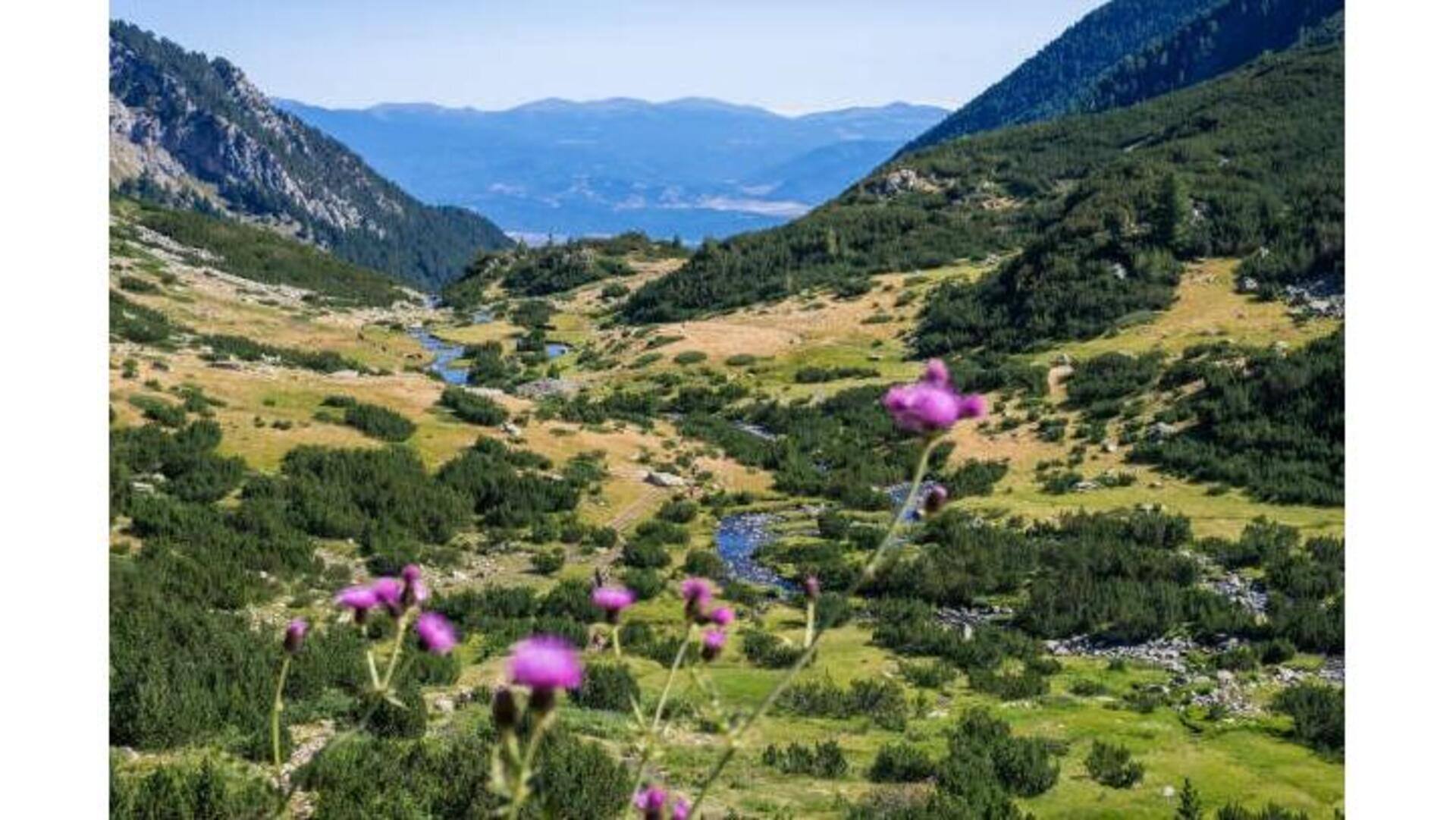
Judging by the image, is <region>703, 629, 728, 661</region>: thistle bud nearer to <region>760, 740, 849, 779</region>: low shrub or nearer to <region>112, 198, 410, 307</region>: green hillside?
<region>760, 740, 849, 779</region>: low shrub

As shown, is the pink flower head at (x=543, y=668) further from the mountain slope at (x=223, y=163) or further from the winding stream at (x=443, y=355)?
the mountain slope at (x=223, y=163)

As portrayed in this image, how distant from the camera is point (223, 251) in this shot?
295ft

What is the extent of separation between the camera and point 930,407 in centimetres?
324

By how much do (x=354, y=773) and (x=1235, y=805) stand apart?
798 centimetres

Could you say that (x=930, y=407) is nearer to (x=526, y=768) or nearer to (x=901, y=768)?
(x=526, y=768)

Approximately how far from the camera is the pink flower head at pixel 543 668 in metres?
2.87

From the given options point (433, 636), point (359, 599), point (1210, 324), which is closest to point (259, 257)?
point (1210, 324)

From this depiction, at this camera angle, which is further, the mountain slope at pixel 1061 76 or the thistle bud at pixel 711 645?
the mountain slope at pixel 1061 76

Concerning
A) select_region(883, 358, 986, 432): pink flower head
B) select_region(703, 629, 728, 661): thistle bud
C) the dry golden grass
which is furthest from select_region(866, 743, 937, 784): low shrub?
the dry golden grass

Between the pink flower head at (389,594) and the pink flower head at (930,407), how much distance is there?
1.78 meters

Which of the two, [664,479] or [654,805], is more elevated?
[654,805]

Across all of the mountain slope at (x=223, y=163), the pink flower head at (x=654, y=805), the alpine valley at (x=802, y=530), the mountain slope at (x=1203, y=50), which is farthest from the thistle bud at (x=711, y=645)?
the mountain slope at (x=223, y=163)

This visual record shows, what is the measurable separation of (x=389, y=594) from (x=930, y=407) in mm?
1941

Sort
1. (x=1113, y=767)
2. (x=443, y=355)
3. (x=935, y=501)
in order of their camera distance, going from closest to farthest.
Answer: (x=935, y=501)
(x=1113, y=767)
(x=443, y=355)
